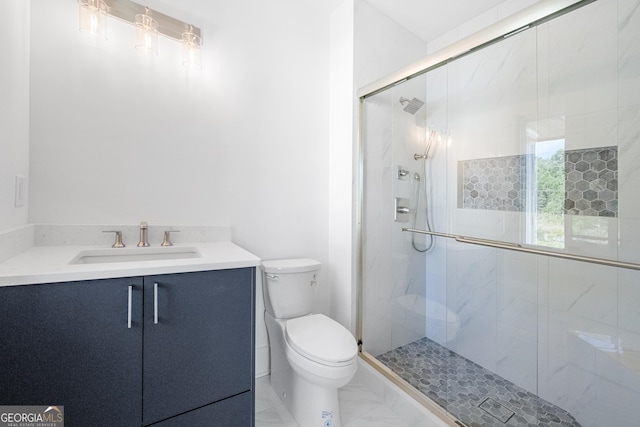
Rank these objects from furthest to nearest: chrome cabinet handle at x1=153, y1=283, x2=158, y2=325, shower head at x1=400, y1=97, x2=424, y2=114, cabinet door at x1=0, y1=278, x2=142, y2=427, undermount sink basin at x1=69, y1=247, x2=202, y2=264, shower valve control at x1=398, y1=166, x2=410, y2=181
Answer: shower valve control at x1=398, y1=166, x2=410, y2=181 < shower head at x1=400, y1=97, x2=424, y2=114 < undermount sink basin at x1=69, y1=247, x2=202, y2=264 < chrome cabinet handle at x1=153, y1=283, x2=158, y2=325 < cabinet door at x1=0, y1=278, x2=142, y2=427

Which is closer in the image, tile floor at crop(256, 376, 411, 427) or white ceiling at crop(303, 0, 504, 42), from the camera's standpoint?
tile floor at crop(256, 376, 411, 427)

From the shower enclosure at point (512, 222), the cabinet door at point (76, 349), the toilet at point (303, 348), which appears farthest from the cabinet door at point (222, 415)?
the shower enclosure at point (512, 222)

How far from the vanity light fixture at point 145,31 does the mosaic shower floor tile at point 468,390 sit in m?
2.31

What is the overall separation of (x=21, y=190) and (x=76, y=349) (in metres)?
0.77

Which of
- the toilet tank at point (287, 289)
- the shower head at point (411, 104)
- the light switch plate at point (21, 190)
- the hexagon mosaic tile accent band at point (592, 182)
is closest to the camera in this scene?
the light switch plate at point (21, 190)

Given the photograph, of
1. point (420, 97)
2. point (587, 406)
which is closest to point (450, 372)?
point (587, 406)

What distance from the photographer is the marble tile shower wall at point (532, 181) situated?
1.41 m

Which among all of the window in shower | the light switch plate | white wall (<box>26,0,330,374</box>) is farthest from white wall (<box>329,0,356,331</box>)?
the light switch plate

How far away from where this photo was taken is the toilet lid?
1.29 m

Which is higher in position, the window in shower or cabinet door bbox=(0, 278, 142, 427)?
the window in shower

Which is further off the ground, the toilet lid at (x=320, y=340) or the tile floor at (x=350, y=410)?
the toilet lid at (x=320, y=340)

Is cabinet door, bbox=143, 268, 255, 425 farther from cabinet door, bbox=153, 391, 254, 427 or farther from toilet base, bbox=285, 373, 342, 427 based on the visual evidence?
toilet base, bbox=285, 373, 342, 427

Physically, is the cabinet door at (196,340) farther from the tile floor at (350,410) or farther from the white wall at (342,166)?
the white wall at (342,166)

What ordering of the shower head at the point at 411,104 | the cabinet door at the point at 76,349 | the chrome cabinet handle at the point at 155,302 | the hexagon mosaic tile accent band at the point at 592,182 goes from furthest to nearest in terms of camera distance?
the shower head at the point at 411,104 < the hexagon mosaic tile accent band at the point at 592,182 < the chrome cabinet handle at the point at 155,302 < the cabinet door at the point at 76,349
